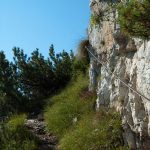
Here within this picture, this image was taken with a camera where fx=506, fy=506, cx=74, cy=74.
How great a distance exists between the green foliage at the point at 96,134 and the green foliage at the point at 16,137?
3.36ft

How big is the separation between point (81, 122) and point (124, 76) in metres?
2.40

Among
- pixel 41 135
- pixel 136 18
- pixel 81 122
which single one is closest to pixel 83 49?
pixel 41 135

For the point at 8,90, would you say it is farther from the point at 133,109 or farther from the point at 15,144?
the point at 133,109

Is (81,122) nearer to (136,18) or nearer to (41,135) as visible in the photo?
(41,135)

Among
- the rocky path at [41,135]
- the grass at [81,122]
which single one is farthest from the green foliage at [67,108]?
the rocky path at [41,135]

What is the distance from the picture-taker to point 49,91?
2056 centimetres

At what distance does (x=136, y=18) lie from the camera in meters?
6.25

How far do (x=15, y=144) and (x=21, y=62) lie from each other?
644cm

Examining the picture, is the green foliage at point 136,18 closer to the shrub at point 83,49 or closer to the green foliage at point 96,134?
the green foliage at point 96,134

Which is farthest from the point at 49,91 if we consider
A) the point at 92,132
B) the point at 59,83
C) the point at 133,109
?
the point at 133,109

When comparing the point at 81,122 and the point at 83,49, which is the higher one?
the point at 83,49

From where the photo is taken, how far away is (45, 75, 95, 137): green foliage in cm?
1631

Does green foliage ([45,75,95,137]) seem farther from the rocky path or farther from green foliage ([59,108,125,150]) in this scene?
green foliage ([59,108,125,150])

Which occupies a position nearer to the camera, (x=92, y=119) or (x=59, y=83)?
(x=92, y=119)
